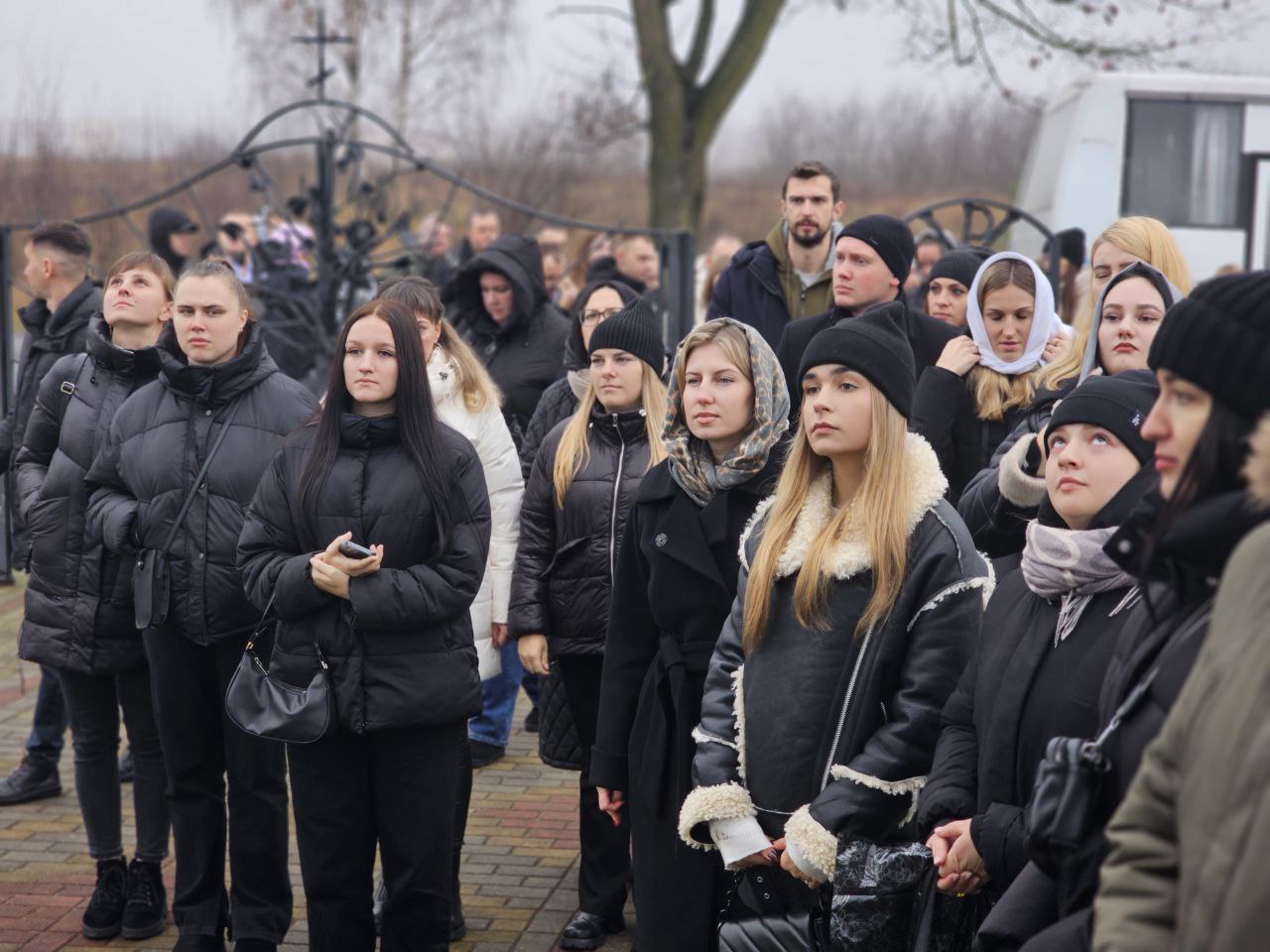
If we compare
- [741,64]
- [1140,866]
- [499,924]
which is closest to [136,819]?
[499,924]

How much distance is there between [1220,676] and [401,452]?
2671 mm

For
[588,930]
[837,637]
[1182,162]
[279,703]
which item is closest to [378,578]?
→ [279,703]

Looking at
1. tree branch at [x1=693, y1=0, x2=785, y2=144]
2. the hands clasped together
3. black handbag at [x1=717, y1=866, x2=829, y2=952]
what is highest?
tree branch at [x1=693, y1=0, x2=785, y2=144]

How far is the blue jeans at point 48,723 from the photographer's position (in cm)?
614

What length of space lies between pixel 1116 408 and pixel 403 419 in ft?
6.43

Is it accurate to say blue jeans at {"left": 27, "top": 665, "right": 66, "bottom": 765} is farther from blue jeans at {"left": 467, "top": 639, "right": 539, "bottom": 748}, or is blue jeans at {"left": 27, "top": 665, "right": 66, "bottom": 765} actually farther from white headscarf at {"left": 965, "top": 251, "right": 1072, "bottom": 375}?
white headscarf at {"left": 965, "top": 251, "right": 1072, "bottom": 375}

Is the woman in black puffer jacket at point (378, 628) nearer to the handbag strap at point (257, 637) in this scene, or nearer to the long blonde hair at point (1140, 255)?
the handbag strap at point (257, 637)

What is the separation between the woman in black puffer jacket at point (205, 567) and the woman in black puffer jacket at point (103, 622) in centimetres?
32

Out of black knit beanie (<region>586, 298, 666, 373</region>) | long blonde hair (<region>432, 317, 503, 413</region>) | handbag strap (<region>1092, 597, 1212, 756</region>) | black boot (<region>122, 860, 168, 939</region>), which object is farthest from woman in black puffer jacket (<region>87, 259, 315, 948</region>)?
handbag strap (<region>1092, 597, 1212, 756</region>)

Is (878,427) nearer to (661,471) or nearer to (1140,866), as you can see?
(661,471)

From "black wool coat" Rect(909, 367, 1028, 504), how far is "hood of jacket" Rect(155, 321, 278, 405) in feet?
6.79

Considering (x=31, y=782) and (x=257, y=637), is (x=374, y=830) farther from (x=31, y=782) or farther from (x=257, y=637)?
(x=31, y=782)

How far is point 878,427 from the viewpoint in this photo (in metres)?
3.43

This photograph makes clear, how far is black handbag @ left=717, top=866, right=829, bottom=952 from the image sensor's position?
3.17 m
